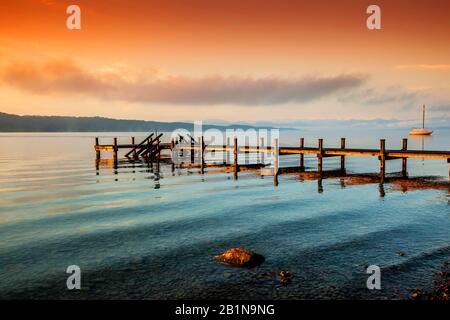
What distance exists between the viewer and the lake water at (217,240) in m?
8.75

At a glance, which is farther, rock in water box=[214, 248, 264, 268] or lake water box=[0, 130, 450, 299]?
rock in water box=[214, 248, 264, 268]

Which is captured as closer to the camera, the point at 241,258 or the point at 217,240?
the point at 241,258

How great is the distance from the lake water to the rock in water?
0.29m

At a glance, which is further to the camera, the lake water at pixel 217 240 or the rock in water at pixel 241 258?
the rock in water at pixel 241 258

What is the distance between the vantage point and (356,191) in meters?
21.4

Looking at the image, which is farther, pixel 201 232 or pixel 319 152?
pixel 319 152

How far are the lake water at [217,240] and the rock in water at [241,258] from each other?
0.29 meters

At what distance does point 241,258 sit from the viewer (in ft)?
33.1

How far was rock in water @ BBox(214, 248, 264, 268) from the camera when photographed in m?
Result: 9.98

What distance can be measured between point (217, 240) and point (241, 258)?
233 centimetres
